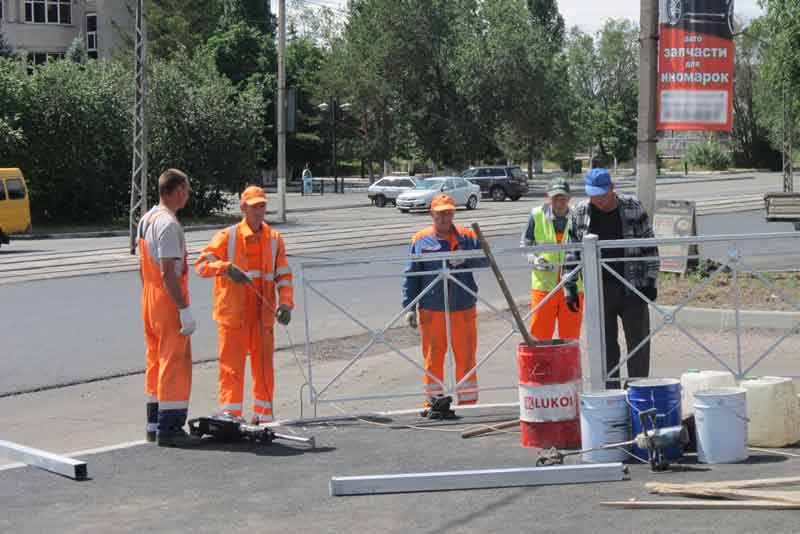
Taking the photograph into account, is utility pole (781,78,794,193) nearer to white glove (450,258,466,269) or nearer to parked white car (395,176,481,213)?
parked white car (395,176,481,213)

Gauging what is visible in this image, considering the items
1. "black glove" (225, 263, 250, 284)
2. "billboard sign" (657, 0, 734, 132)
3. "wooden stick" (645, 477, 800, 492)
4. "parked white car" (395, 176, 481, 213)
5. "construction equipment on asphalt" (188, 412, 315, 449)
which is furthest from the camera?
"parked white car" (395, 176, 481, 213)

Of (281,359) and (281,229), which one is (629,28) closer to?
(281,229)

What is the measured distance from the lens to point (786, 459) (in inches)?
277

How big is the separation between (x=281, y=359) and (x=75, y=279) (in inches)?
378

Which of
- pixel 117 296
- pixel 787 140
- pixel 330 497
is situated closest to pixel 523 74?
pixel 787 140

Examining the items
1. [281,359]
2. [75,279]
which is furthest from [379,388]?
[75,279]

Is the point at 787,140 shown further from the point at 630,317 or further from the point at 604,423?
the point at 604,423

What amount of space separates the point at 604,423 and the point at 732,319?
6521mm

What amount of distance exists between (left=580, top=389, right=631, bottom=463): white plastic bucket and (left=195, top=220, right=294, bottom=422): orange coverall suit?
2.39 meters

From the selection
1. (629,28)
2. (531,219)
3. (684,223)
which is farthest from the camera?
(629,28)

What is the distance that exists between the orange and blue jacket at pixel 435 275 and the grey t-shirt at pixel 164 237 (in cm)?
181

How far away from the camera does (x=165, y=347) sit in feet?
26.6

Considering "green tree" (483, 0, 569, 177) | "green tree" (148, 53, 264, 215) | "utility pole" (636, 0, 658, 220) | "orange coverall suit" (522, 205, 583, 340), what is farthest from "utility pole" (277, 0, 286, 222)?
"orange coverall suit" (522, 205, 583, 340)

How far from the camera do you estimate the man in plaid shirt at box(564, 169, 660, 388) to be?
8.60 meters
